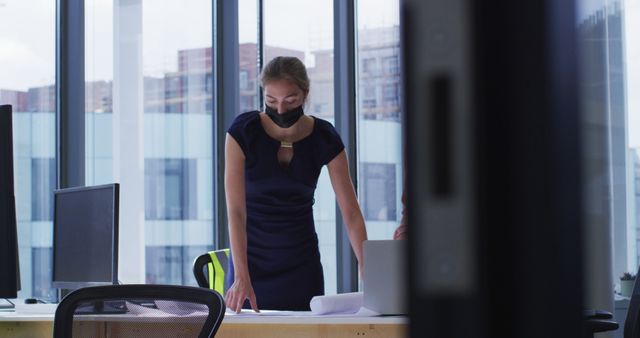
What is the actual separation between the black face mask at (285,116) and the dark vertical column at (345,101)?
2.83 m

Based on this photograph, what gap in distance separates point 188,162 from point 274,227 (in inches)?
119

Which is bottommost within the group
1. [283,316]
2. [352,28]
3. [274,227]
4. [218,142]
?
[283,316]

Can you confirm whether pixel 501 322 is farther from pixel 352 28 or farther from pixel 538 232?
pixel 352 28

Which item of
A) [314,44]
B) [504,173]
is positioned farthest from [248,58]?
[504,173]

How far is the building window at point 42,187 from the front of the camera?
17.7 ft

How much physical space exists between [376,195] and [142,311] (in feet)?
11.7

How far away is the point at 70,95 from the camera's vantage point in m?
5.50

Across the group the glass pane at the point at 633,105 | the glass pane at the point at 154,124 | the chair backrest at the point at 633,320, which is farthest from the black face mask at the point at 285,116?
the glass pane at the point at 154,124

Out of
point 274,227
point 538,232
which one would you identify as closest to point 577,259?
point 538,232

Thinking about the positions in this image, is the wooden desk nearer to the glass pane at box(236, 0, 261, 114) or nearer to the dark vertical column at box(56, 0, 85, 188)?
the dark vertical column at box(56, 0, 85, 188)

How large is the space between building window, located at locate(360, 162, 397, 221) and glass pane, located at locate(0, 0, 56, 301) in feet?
6.21

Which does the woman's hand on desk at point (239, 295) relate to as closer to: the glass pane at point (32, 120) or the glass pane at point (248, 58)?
the glass pane at point (32, 120)

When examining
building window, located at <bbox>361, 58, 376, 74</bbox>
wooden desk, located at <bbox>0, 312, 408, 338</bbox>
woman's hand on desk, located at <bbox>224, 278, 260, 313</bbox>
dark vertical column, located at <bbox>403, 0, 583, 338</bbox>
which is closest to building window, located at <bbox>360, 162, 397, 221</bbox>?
building window, located at <bbox>361, 58, 376, 74</bbox>

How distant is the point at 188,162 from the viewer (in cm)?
605
